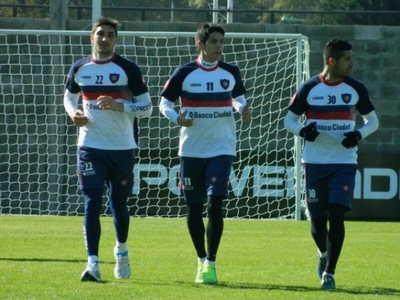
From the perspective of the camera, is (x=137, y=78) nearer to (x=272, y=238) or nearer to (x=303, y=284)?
(x=303, y=284)

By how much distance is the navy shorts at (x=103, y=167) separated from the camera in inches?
385

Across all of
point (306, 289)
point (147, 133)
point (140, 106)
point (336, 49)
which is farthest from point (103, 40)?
point (147, 133)

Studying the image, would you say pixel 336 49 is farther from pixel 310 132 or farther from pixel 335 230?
pixel 335 230

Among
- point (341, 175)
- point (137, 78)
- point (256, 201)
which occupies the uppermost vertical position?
point (137, 78)

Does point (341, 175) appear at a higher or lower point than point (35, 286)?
higher

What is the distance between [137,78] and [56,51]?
35.9 feet

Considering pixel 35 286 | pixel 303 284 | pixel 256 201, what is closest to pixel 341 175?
pixel 303 284

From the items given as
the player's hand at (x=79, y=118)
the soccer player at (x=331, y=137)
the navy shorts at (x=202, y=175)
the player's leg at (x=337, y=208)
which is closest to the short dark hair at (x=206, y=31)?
the soccer player at (x=331, y=137)

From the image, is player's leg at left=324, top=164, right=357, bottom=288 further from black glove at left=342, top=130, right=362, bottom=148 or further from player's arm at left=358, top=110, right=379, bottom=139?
player's arm at left=358, top=110, right=379, bottom=139

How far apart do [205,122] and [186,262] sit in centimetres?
220

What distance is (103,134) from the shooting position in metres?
9.91

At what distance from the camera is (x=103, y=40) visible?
32.2 ft

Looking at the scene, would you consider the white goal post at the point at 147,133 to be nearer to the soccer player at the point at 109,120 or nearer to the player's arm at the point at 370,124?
the player's arm at the point at 370,124

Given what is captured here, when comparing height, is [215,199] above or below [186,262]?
above
